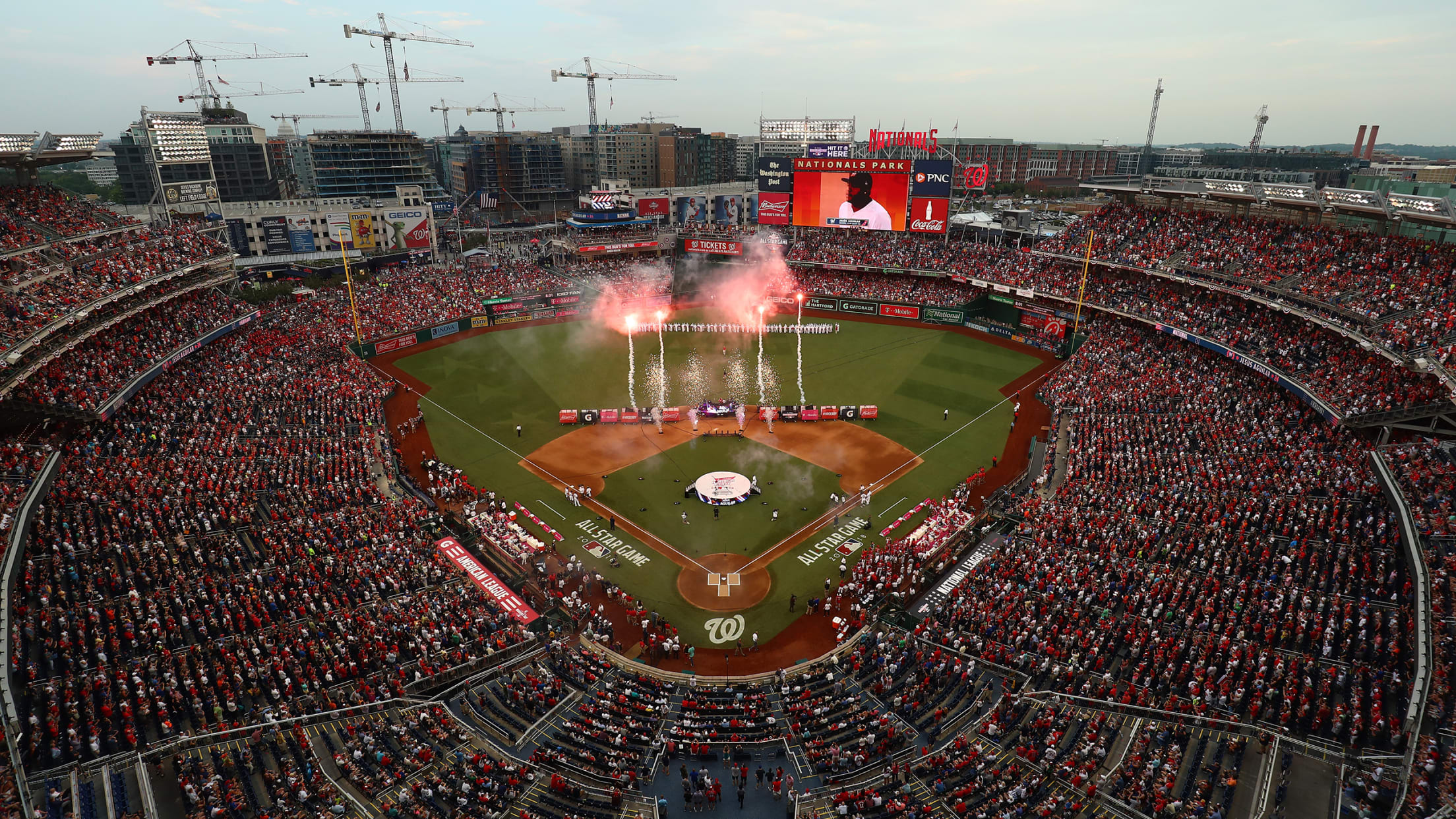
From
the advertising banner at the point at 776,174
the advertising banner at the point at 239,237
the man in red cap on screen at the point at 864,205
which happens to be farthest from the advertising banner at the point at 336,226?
the man in red cap on screen at the point at 864,205

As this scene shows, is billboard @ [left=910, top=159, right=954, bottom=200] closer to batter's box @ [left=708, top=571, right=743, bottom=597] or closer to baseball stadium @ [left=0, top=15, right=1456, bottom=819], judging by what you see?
baseball stadium @ [left=0, top=15, right=1456, bottom=819]

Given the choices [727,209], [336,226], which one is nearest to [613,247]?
[727,209]

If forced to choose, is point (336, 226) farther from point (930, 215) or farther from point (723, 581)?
point (723, 581)

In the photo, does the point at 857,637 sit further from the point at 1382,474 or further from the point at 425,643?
the point at 1382,474

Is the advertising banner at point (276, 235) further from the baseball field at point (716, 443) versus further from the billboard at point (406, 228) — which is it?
the baseball field at point (716, 443)

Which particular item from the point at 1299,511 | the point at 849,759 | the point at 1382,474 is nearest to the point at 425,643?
the point at 849,759

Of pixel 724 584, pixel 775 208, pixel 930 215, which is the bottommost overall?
pixel 724 584
